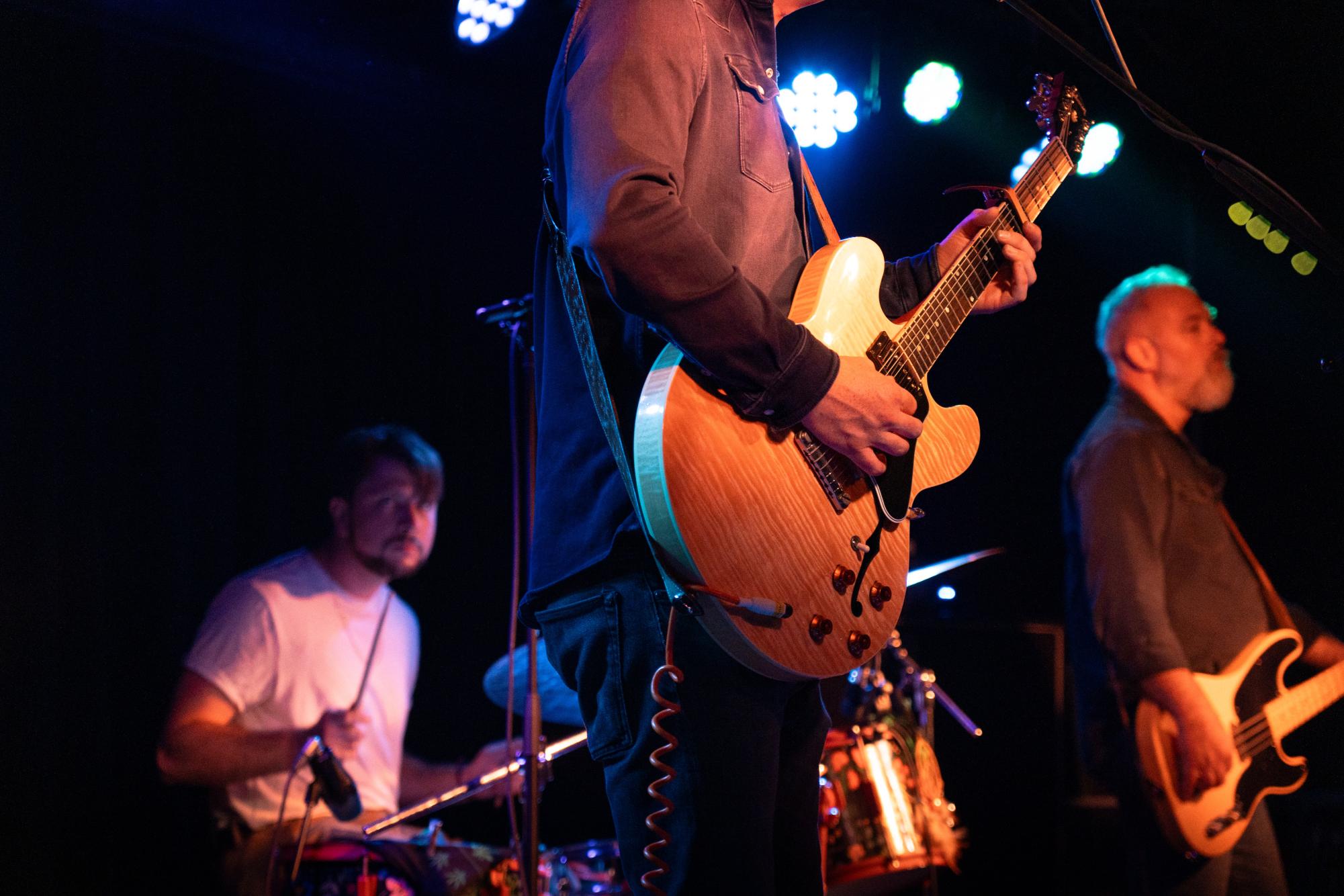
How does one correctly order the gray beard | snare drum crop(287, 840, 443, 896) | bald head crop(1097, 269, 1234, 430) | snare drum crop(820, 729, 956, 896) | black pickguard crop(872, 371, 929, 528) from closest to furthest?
black pickguard crop(872, 371, 929, 528) < snare drum crop(287, 840, 443, 896) < snare drum crop(820, 729, 956, 896) < bald head crop(1097, 269, 1234, 430) < the gray beard

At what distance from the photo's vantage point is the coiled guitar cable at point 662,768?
1.49m

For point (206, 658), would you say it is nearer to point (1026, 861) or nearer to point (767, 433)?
point (767, 433)

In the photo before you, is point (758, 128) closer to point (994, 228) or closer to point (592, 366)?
point (592, 366)

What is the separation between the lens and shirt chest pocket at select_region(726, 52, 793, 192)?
188cm

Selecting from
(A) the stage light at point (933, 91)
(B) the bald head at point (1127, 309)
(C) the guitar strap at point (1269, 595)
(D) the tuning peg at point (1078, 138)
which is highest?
(A) the stage light at point (933, 91)

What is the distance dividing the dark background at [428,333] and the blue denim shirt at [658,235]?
237 centimetres

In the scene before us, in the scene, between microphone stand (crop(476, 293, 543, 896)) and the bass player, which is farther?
the bass player

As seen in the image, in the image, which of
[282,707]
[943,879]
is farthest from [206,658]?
[943,879]

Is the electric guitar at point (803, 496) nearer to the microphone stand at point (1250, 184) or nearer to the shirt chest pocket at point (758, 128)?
the shirt chest pocket at point (758, 128)

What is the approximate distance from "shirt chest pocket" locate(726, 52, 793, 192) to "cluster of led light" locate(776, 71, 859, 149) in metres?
3.65

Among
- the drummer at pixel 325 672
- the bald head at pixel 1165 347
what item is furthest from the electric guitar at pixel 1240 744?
the drummer at pixel 325 672

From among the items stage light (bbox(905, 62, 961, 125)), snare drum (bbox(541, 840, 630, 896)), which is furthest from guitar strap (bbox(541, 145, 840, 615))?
stage light (bbox(905, 62, 961, 125))

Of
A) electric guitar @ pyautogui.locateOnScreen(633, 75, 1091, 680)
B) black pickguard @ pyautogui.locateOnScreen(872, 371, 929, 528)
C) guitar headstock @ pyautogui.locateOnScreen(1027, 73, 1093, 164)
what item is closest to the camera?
electric guitar @ pyautogui.locateOnScreen(633, 75, 1091, 680)

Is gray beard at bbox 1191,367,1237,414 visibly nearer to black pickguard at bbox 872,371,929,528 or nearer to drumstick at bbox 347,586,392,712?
black pickguard at bbox 872,371,929,528
